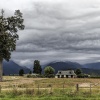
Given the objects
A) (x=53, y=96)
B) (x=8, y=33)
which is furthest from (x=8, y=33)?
(x=53, y=96)

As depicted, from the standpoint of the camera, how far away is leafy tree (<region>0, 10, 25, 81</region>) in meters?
93.6

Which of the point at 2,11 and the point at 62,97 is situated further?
the point at 2,11

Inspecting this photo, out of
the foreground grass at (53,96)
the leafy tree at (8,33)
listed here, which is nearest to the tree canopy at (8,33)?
the leafy tree at (8,33)

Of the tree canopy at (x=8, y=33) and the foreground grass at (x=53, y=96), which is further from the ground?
the tree canopy at (x=8, y=33)

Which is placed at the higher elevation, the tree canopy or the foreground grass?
the tree canopy

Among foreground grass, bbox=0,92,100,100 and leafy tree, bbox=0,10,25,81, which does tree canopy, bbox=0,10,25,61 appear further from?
foreground grass, bbox=0,92,100,100

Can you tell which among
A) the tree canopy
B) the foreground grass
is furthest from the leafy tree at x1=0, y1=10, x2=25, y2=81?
the foreground grass

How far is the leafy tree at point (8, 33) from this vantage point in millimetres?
93625

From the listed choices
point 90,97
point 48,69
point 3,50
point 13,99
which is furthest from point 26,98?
point 48,69

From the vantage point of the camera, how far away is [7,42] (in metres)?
94.1

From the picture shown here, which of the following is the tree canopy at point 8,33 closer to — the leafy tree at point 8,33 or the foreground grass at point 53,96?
the leafy tree at point 8,33

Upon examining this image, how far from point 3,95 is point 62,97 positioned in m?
9.34

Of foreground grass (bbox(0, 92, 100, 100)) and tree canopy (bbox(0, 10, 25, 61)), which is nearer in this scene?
foreground grass (bbox(0, 92, 100, 100))

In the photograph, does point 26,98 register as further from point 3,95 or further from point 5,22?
point 5,22
